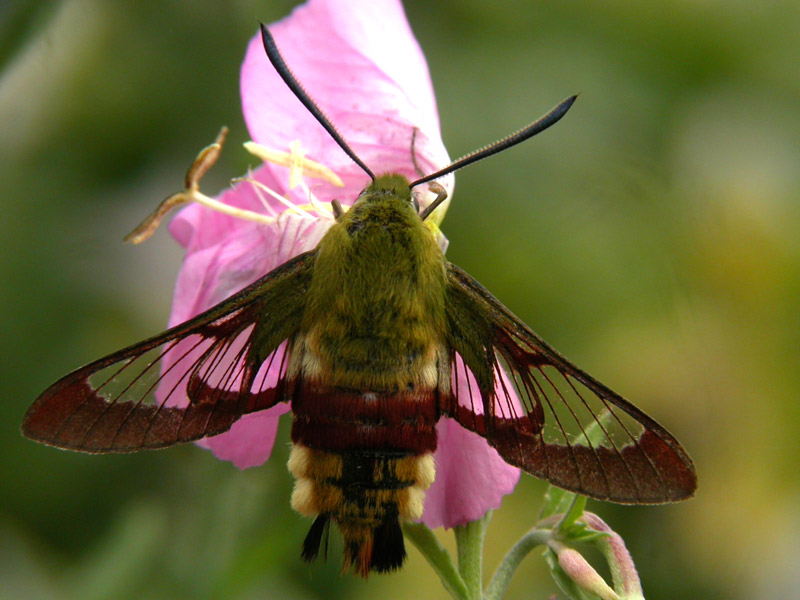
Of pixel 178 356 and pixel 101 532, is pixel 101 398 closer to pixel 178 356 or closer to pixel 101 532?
pixel 178 356

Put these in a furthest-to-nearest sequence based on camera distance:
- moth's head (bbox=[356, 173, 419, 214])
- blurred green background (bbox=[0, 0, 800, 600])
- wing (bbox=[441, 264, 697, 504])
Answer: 1. blurred green background (bbox=[0, 0, 800, 600])
2. moth's head (bbox=[356, 173, 419, 214])
3. wing (bbox=[441, 264, 697, 504])

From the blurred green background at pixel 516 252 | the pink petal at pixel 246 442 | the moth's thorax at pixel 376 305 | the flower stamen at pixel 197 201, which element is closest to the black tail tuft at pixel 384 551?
the moth's thorax at pixel 376 305

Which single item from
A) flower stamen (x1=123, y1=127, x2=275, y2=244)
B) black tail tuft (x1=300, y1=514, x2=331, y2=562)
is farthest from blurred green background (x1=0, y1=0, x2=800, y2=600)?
black tail tuft (x1=300, y1=514, x2=331, y2=562)

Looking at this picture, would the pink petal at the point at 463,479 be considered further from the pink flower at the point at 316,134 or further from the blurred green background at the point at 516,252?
the blurred green background at the point at 516,252

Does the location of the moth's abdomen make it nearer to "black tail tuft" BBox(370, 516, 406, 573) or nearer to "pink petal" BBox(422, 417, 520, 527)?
"black tail tuft" BBox(370, 516, 406, 573)

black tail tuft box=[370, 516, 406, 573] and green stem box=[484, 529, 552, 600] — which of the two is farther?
green stem box=[484, 529, 552, 600]

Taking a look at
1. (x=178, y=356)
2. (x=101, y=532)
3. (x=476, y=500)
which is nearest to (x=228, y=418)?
(x=178, y=356)

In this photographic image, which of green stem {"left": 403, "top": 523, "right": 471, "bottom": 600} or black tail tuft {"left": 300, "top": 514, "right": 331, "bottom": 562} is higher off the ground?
black tail tuft {"left": 300, "top": 514, "right": 331, "bottom": 562}

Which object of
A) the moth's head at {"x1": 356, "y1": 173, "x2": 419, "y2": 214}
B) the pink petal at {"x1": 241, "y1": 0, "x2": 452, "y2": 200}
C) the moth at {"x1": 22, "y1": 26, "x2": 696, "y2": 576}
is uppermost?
the pink petal at {"x1": 241, "y1": 0, "x2": 452, "y2": 200}
